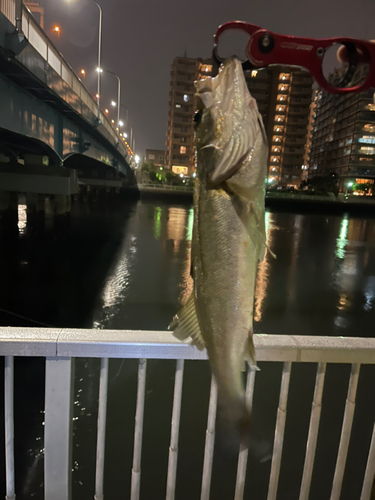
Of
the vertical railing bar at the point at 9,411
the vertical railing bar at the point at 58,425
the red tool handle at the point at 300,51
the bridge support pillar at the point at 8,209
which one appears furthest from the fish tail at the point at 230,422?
the bridge support pillar at the point at 8,209

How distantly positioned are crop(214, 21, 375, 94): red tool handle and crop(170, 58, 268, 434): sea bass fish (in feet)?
1.89

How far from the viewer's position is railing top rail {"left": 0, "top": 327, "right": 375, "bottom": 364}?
1862 mm

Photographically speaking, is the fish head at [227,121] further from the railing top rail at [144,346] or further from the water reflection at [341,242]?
the water reflection at [341,242]

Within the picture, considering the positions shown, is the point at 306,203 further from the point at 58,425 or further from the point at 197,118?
the point at 197,118

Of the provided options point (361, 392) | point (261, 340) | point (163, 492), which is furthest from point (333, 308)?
point (261, 340)

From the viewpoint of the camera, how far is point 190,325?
4.60 feet

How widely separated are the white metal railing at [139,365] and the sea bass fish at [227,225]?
549mm

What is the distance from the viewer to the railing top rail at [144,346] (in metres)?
1.86

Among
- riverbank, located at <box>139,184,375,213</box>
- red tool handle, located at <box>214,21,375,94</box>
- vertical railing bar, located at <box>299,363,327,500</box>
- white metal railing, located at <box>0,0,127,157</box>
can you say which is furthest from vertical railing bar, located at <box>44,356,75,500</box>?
riverbank, located at <box>139,184,375,213</box>

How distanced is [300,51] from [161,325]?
404 inches

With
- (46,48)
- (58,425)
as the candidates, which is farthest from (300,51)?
(46,48)

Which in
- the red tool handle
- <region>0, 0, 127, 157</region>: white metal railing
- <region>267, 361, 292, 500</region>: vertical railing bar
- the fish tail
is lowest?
<region>267, 361, 292, 500</region>: vertical railing bar

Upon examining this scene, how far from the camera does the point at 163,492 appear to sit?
4.96 metres

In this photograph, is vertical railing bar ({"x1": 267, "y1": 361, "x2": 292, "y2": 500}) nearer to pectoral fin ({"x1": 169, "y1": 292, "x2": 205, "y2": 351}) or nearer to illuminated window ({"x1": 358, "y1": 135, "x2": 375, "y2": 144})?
pectoral fin ({"x1": 169, "y1": 292, "x2": 205, "y2": 351})
